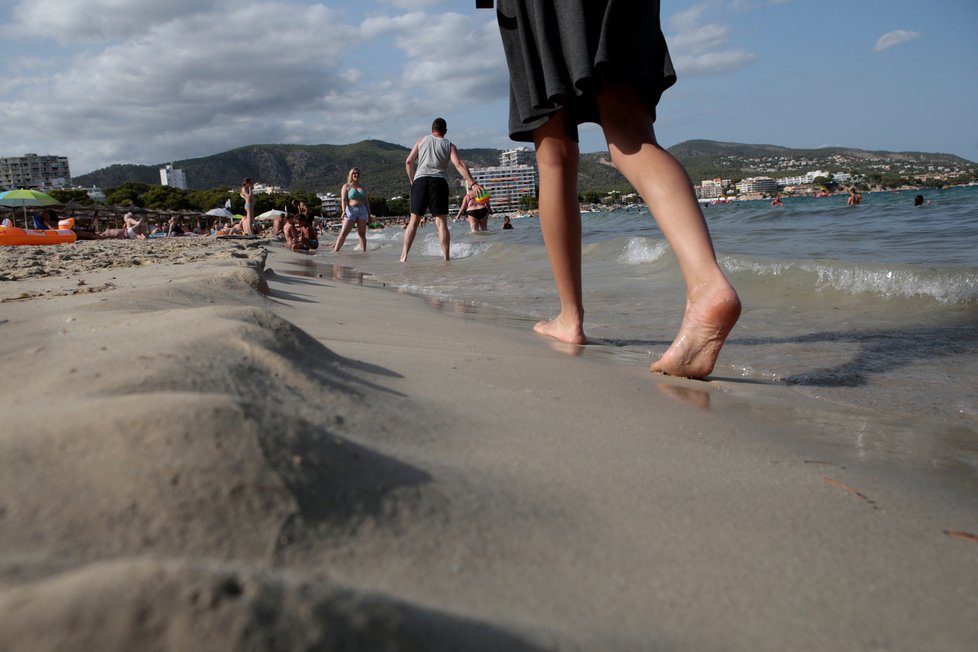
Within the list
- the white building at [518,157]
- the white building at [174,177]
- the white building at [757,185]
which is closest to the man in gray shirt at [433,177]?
the white building at [757,185]

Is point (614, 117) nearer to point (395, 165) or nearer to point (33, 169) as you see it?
point (395, 165)

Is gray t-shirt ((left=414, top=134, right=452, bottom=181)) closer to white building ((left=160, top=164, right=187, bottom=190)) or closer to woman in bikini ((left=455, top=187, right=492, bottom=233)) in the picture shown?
woman in bikini ((left=455, top=187, right=492, bottom=233))

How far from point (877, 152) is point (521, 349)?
129638 millimetres

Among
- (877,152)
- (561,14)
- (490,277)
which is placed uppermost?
(877,152)

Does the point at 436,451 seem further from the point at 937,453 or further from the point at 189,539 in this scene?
the point at 937,453

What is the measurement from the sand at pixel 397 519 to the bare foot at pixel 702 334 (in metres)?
0.61

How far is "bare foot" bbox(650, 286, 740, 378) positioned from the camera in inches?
73.8

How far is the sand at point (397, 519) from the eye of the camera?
472 mm

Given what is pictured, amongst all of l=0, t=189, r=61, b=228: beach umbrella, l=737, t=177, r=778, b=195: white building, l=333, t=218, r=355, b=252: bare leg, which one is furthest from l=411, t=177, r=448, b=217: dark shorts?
l=737, t=177, r=778, b=195: white building

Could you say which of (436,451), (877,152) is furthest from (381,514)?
(877,152)

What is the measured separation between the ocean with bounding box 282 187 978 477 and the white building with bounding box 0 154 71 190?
158 m

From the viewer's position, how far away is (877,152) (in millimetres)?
113875

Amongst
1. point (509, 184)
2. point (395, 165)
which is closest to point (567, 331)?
point (509, 184)

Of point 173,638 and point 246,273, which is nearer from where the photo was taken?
point 173,638
